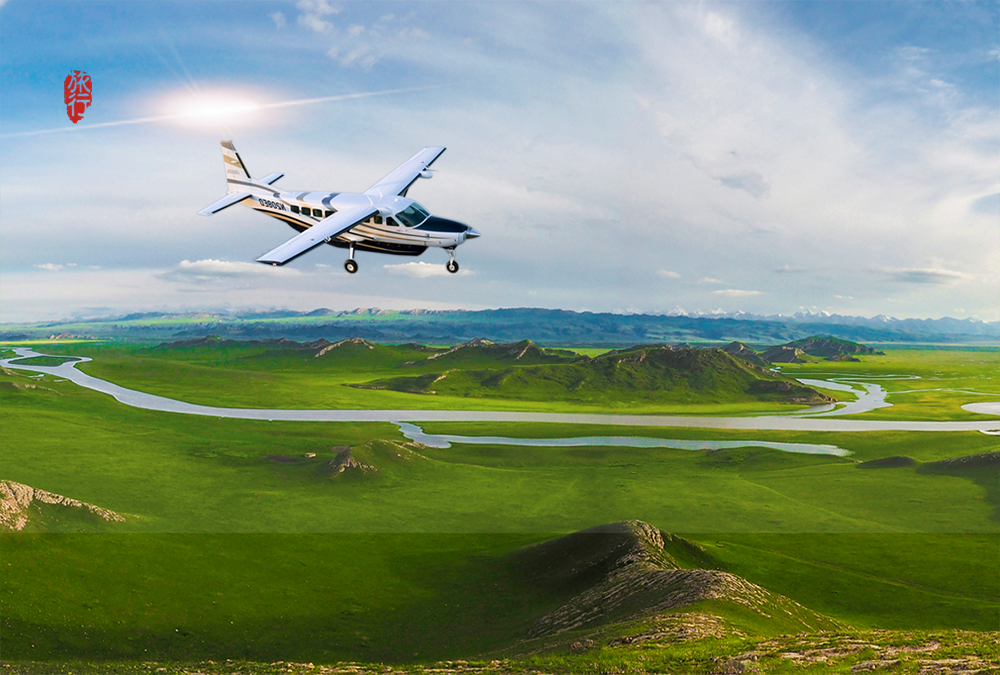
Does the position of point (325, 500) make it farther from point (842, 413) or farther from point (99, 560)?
point (842, 413)

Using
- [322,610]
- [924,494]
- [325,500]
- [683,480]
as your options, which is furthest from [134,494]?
[924,494]

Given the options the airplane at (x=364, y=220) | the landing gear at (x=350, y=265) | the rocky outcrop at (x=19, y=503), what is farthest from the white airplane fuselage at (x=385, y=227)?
the rocky outcrop at (x=19, y=503)

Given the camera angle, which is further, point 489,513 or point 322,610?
point 489,513

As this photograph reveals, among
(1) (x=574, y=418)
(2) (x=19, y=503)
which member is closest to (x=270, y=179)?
(2) (x=19, y=503)

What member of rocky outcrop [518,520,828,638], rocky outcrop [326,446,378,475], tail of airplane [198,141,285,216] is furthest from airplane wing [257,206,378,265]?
rocky outcrop [326,446,378,475]

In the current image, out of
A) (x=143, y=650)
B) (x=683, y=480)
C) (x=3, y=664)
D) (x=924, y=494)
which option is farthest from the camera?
(x=683, y=480)

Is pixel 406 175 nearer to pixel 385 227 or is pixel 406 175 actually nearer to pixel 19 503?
pixel 385 227

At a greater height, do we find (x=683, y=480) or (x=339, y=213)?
(x=339, y=213)
